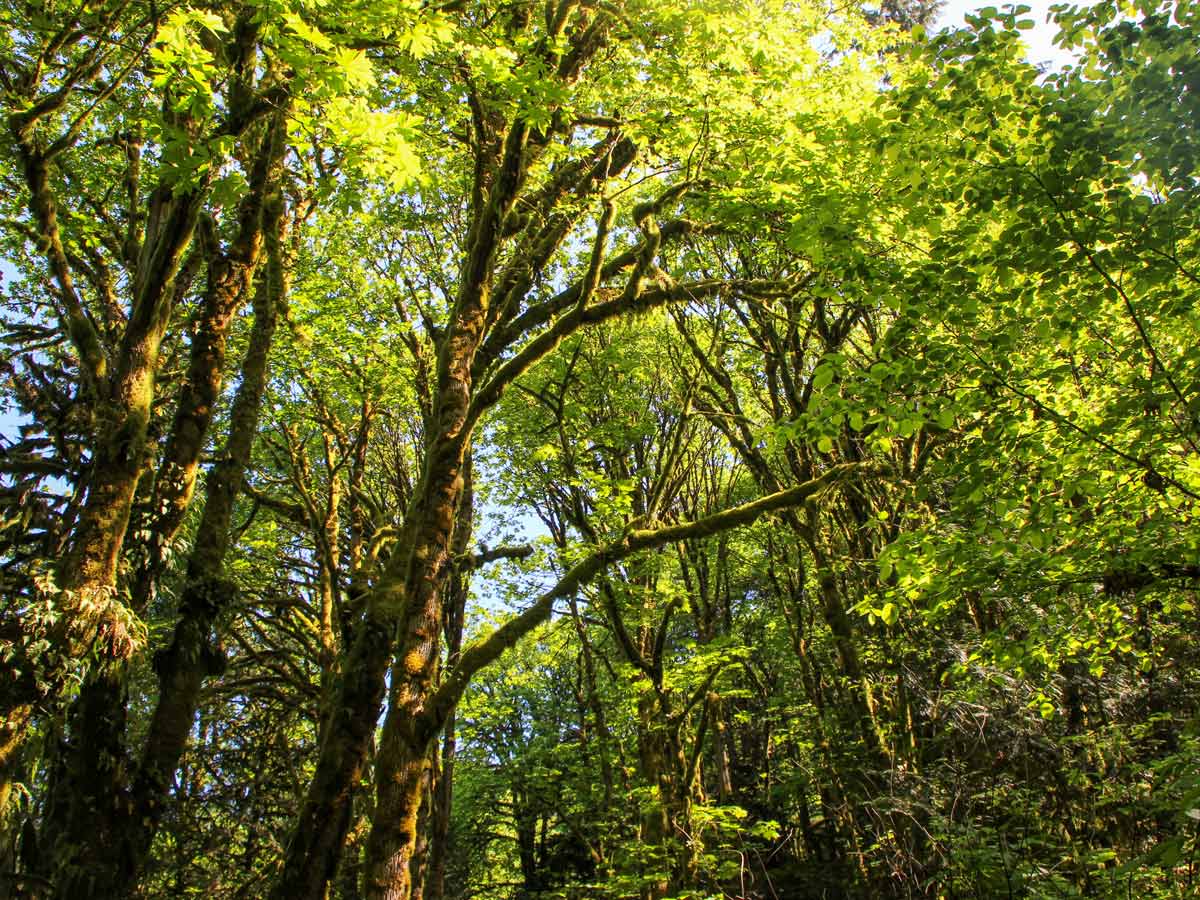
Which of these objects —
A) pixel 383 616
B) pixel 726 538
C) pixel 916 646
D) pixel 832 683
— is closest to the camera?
pixel 383 616

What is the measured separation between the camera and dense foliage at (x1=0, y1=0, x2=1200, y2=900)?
17.1 ft

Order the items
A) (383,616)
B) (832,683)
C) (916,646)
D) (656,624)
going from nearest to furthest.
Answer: (383,616)
(916,646)
(656,624)
(832,683)

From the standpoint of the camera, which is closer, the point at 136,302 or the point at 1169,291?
the point at 1169,291

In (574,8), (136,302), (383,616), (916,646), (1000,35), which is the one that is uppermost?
(574,8)

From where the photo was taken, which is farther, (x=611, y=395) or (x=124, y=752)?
(x=611, y=395)

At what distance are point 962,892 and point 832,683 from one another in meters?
6.50

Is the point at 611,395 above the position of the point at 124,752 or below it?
above

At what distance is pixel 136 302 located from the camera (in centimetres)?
604

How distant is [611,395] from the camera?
1395 cm

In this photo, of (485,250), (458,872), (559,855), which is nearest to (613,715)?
(559,855)

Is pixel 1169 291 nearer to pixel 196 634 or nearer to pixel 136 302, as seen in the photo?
pixel 136 302

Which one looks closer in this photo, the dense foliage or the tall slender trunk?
the dense foliage

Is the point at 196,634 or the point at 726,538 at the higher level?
the point at 726,538

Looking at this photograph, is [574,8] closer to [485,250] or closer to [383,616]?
[485,250]
